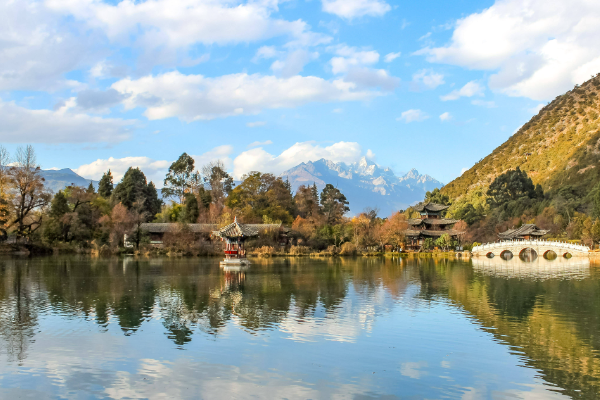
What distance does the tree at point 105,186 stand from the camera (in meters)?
82.2

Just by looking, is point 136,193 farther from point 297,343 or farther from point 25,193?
point 297,343

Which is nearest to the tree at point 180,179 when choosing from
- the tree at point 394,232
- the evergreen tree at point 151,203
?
the evergreen tree at point 151,203

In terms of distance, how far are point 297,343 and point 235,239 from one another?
31595mm

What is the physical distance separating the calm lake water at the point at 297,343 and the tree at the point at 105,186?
58.7 metres

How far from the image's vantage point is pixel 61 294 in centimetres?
2362

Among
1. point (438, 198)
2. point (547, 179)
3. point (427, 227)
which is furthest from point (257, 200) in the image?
point (547, 179)

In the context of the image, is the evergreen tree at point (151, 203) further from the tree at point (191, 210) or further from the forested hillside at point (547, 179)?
the forested hillside at point (547, 179)

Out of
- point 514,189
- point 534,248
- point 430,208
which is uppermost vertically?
point 514,189

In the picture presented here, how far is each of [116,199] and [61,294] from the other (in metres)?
57.0

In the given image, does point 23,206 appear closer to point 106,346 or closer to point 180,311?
point 180,311

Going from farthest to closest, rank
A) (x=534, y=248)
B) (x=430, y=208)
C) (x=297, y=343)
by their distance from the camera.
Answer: (x=430, y=208), (x=534, y=248), (x=297, y=343)

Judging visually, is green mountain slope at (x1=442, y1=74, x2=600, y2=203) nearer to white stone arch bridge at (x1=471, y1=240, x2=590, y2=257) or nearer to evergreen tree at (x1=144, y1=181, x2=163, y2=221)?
white stone arch bridge at (x1=471, y1=240, x2=590, y2=257)

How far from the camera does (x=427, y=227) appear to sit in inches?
3282

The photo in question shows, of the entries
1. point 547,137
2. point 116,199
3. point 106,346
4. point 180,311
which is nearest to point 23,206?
point 116,199
